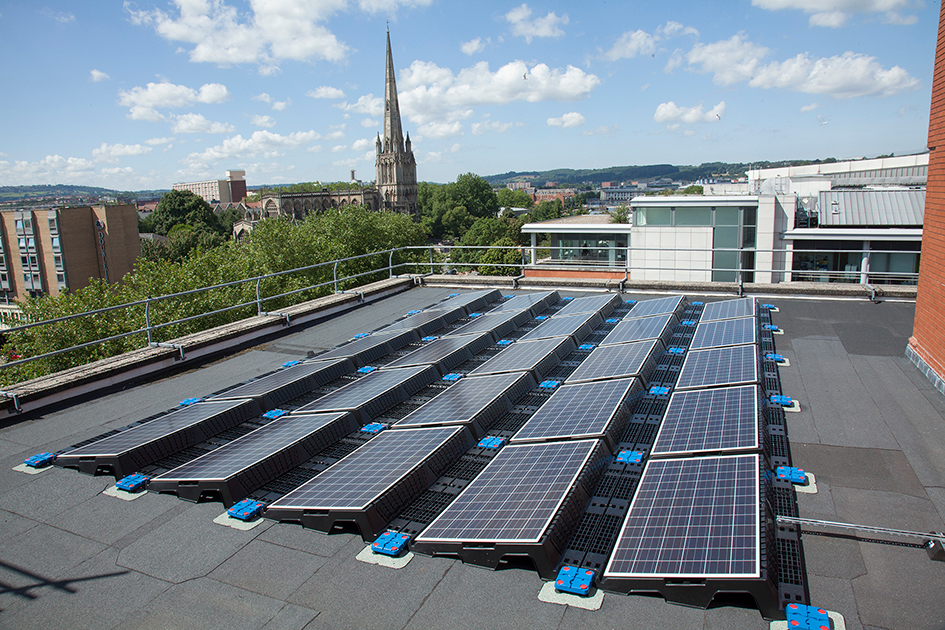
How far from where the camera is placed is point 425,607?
3.38 meters

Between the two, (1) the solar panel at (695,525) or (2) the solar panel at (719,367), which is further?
(2) the solar panel at (719,367)

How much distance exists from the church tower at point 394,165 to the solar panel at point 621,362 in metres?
152

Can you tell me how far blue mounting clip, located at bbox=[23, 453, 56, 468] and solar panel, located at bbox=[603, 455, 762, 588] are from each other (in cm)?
544

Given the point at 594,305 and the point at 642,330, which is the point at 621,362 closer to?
A: the point at 642,330

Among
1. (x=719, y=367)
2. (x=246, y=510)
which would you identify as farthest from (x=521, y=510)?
(x=719, y=367)

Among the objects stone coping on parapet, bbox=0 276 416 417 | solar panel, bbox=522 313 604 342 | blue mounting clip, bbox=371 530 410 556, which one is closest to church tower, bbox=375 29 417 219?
stone coping on parapet, bbox=0 276 416 417

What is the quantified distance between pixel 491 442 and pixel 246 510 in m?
2.14

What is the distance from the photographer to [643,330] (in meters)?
8.21

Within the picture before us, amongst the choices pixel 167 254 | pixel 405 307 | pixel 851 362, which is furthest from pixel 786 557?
pixel 167 254

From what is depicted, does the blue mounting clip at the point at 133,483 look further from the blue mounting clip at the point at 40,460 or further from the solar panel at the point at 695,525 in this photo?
the solar panel at the point at 695,525

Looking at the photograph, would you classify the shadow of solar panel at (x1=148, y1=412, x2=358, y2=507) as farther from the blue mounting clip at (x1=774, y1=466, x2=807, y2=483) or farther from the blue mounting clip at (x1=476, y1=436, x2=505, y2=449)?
the blue mounting clip at (x1=774, y1=466, x2=807, y2=483)

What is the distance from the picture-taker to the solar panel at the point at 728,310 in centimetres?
874

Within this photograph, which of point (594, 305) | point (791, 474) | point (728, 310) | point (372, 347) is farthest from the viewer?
point (594, 305)

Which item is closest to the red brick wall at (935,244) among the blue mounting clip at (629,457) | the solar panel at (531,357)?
the solar panel at (531,357)
